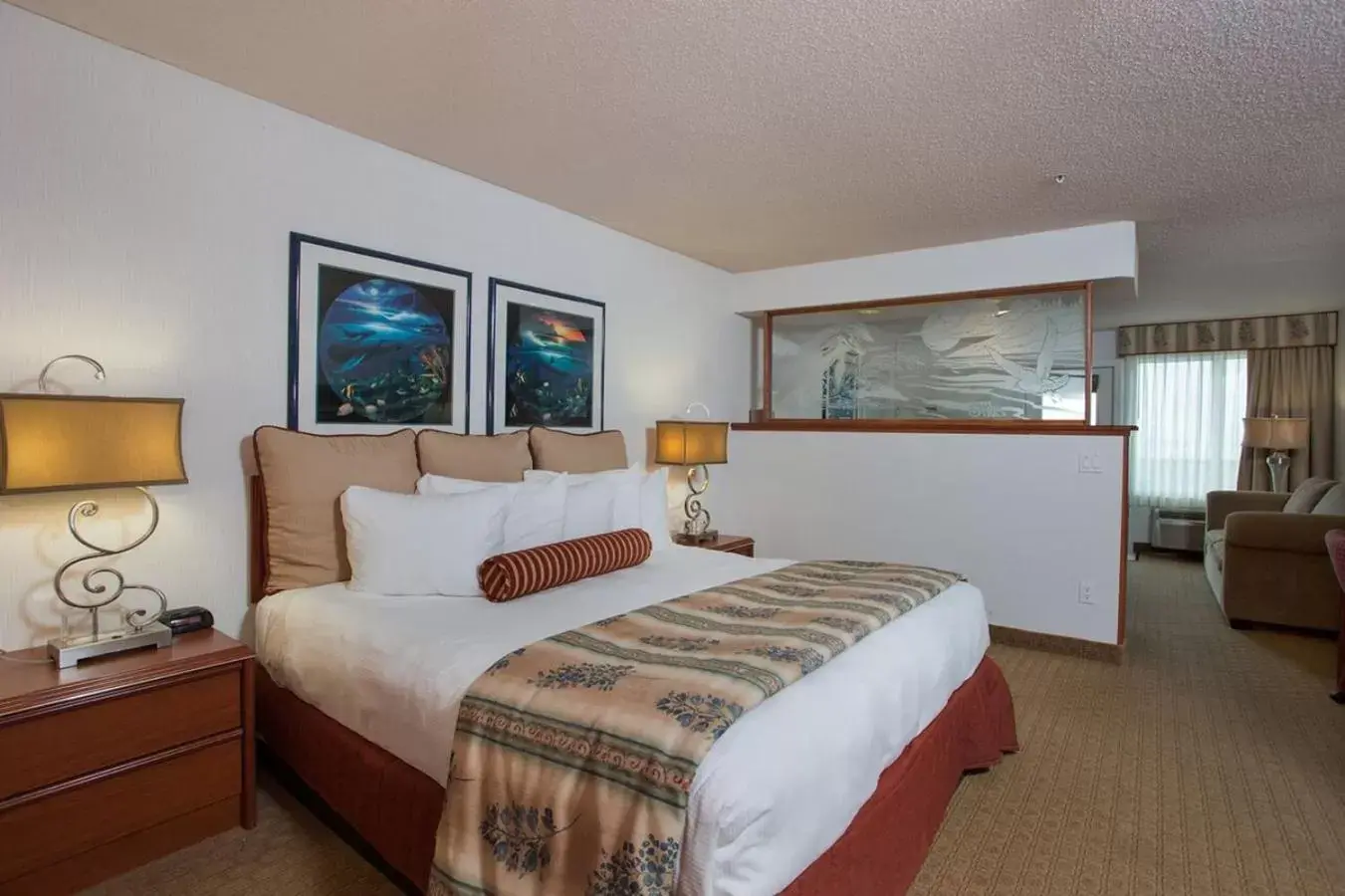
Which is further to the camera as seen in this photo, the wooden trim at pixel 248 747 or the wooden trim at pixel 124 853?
the wooden trim at pixel 248 747

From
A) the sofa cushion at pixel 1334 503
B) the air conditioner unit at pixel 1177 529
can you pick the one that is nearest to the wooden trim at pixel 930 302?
the sofa cushion at pixel 1334 503

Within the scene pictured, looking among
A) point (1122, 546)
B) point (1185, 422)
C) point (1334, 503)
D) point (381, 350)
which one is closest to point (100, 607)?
point (381, 350)

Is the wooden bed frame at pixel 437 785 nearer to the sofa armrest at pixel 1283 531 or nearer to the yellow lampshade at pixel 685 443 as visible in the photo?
the yellow lampshade at pixel 685 443

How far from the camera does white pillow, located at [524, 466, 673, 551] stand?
3.03m

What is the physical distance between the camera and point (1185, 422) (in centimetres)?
704

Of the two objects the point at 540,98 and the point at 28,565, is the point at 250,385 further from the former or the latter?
the point at 540,98

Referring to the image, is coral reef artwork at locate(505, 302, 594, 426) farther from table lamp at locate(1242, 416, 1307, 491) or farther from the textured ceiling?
table lamp at locate(1242, 416, 1307, 491)

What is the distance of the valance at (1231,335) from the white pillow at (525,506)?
689 cm

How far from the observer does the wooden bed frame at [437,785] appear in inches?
63.0

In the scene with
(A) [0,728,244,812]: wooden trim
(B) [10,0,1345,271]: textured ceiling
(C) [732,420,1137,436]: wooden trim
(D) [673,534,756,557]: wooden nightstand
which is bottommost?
(A) [0,728,244,812]: wooden trim

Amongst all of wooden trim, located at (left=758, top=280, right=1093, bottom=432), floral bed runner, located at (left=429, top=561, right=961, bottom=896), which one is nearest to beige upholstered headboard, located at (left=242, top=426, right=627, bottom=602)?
floral bed runner, located at (left=429, top=561, right=961, bottom=896)

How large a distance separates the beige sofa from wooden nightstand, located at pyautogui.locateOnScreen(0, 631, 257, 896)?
5350 mm

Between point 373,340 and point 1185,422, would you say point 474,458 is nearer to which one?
point 373,340

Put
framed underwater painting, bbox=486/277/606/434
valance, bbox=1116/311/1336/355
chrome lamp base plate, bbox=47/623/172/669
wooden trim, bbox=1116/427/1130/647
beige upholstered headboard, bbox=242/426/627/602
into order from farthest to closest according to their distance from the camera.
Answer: valance, bbox=1116/311/1336/355 < wooden trim, bbox=1116/427/1130/647 < framed underwater painting, bbox=486/277/606/434 < beige upholstered headboard, bbox=242/426/627/602 < chrome lamp base plate, bbox=47/623/172/669
